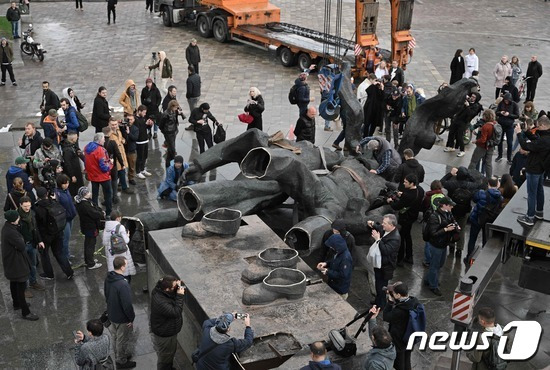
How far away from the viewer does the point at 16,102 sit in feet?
70.1

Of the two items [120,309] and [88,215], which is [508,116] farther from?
[120,309]

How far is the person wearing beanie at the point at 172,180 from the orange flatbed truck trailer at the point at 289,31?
9.45 meters

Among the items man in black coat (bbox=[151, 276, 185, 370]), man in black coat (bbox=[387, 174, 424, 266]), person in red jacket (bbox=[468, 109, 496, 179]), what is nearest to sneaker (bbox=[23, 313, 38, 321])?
man in black coat (bbox=[151, 276, 185, 370])

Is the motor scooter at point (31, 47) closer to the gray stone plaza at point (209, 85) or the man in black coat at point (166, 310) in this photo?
the gray stone plaza at point (209, 85)

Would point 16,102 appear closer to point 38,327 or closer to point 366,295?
point 38,327

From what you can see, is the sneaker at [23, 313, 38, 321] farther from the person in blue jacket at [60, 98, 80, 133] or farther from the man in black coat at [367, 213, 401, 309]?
the person in blue jacket at [60, 98, 80, 133]

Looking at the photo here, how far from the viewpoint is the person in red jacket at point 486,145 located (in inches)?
585

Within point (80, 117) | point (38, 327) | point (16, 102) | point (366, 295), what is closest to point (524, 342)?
point (366, 295)

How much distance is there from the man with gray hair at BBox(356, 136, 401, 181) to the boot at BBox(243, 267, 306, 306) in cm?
434

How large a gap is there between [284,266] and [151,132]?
29.3ft

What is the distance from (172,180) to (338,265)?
202 inches

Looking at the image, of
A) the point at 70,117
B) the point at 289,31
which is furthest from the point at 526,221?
the point at 289,31

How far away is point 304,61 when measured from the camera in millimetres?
24688

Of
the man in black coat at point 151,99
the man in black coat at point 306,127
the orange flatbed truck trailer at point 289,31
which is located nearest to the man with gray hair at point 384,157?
the man in black coat at point 306,127
